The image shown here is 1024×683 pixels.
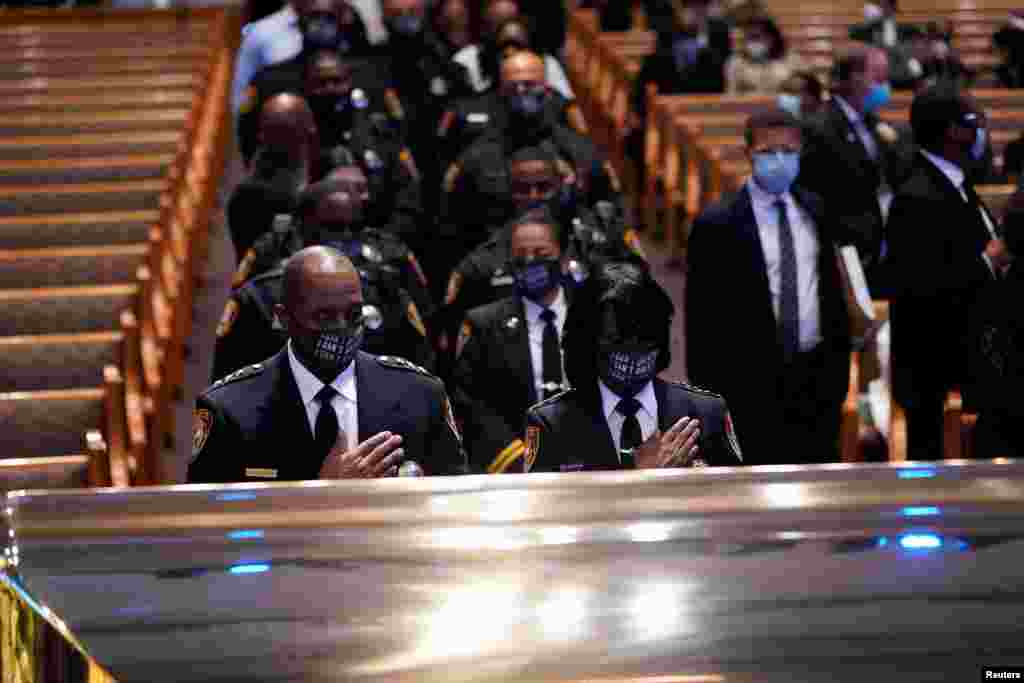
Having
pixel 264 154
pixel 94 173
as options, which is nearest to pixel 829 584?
pixel 264 154

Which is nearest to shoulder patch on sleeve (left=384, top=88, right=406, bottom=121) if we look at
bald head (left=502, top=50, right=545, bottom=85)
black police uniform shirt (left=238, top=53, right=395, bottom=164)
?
black police uniform shirt (left=238, top=53, right=395, bottom=164)

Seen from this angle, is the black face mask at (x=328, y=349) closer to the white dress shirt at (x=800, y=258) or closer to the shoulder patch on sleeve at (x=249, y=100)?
the white dress shirt at (x=800, y=258)

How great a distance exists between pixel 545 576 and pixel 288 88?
8.14m

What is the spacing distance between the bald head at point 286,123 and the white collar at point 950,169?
253cm

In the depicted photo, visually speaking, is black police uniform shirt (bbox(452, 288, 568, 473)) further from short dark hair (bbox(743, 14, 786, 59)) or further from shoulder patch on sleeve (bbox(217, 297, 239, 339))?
short dark hair (bbox(743, 14, 786, 59))

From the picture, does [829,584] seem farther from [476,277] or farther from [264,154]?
[264,154]

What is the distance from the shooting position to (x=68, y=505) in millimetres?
935

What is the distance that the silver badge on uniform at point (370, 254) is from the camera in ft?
19.0

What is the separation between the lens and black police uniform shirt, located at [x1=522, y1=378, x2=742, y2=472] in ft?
12.2

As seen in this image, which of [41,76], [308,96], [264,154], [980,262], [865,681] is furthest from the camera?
[41,76]

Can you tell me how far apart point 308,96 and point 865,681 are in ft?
24.0

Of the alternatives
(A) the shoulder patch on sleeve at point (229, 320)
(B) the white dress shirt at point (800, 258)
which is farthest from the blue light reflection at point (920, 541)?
(B) the white dress shirt at point (800, 258)

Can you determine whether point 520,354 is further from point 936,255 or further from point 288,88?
point 288,88

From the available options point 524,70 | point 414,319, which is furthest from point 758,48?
point 414,319
